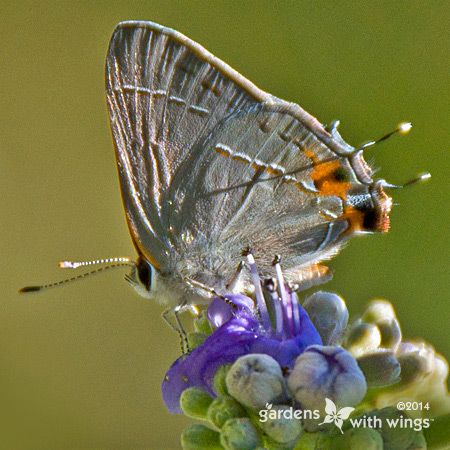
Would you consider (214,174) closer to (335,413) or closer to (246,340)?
(246,340)

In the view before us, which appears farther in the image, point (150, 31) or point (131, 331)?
point (131, 331)

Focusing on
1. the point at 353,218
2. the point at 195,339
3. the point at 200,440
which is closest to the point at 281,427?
the point at 200,440

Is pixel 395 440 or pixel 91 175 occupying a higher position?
pixel 91 175

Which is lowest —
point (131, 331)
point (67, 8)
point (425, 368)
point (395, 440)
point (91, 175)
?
point (395, 440)

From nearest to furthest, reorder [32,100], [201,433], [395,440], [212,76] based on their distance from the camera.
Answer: [395,440] → [201,433] → [212,76] → [32,100]

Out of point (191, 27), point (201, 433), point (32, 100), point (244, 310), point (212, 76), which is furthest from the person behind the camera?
point (32, 100)

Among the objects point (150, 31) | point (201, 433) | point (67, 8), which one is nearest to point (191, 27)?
point (67, 8)

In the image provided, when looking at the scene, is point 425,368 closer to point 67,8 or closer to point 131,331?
point 131,331
